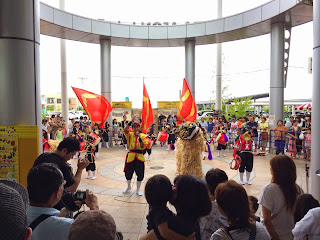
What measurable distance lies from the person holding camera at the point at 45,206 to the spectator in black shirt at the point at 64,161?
124 cm

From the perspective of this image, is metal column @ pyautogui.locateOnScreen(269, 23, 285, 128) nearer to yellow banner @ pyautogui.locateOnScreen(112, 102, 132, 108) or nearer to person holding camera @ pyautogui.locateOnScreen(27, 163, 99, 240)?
yellow banner @ pyautogui.locateOnScreen(112, 102, 132, 108)

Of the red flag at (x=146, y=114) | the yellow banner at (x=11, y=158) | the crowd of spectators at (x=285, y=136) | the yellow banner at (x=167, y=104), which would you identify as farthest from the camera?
the yellow banner at (x=167, y=104)

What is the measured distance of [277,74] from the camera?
12.4 meters

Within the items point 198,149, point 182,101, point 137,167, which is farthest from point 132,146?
point 182,101

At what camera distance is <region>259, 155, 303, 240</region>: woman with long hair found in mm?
2633

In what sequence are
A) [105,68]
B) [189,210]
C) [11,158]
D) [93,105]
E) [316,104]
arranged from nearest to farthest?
[189,210]
[11,158]
[316,104]
[93,105]
[105,68]

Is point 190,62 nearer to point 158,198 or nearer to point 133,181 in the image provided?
point 133,181

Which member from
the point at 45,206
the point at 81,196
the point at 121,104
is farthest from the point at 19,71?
the point at 121,104

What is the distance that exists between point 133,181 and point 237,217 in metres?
6.34

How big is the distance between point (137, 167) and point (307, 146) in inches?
263

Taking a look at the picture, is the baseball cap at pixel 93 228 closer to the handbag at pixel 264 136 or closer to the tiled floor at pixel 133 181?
the tiled floor at pixel 133 181

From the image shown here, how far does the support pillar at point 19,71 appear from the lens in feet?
13.2

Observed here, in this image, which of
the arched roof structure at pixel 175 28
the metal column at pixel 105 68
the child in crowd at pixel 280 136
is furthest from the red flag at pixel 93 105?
the metal column at pixel 105 68

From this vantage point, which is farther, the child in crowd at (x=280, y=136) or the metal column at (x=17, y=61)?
the child in crowd at (x=280, y=136)
